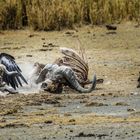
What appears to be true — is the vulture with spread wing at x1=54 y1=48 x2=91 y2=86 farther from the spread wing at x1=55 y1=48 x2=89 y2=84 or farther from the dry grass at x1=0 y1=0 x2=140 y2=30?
the dry grass at x1=0 y1=0 x2=140 y2=30

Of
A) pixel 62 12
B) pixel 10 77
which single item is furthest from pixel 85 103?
pixel 62 12

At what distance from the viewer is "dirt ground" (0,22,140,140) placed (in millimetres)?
9484

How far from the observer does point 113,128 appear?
377 inches

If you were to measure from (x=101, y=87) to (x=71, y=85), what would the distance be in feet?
2.98

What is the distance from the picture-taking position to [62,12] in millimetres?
24688

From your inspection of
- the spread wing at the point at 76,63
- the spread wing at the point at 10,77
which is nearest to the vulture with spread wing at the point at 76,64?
the spread wing at the point at 76,63

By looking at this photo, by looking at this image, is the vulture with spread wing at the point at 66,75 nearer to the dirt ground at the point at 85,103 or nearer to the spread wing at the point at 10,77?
the dirt ground at the point at 85,103

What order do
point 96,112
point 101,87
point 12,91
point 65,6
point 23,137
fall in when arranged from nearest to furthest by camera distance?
point 23,137 < point 96,112 < point 12,91 < point 101,87 < point 65,6

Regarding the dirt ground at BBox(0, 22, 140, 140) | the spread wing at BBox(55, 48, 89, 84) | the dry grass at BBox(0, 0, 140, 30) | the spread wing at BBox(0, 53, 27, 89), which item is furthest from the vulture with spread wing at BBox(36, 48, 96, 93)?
the dry grass at BBox(0, 0, 140, 30)

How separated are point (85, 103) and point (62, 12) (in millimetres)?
12755

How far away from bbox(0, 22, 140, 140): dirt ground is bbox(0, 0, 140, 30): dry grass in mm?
2706

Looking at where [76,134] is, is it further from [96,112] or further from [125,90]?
[125,90]

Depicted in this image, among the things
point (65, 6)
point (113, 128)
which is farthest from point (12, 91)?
point (65, 6)

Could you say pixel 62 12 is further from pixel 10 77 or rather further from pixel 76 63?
pixel 10 77
